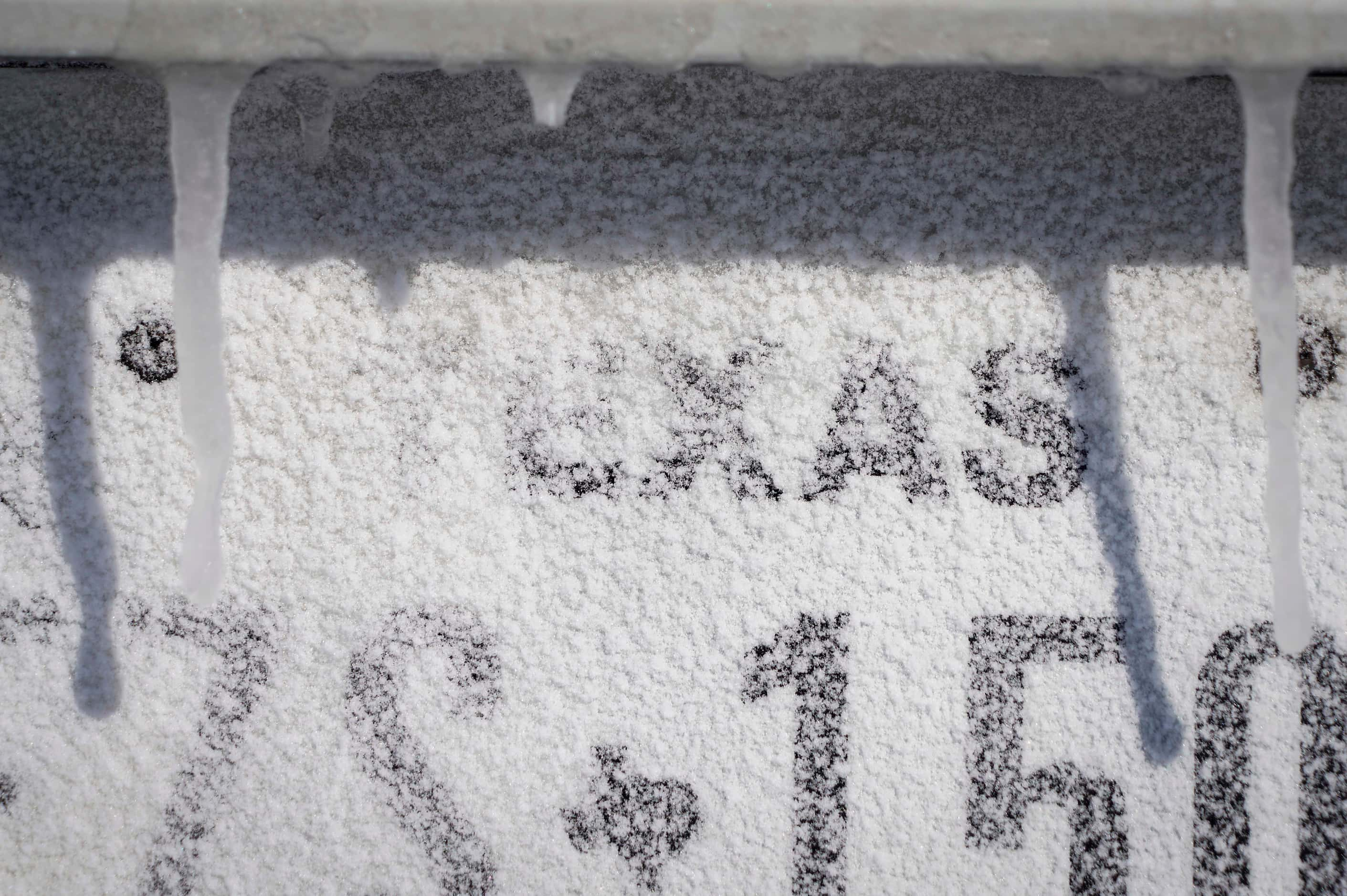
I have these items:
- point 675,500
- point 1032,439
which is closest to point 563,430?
point 675,500

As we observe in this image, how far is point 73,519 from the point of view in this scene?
1.93 feet

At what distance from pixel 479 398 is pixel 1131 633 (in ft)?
1.57

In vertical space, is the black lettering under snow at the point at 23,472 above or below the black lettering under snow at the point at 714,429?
below

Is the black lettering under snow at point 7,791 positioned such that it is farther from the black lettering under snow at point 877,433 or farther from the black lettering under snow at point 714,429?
the black lettering under snow at point 877,433

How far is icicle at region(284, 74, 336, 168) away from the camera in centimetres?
58

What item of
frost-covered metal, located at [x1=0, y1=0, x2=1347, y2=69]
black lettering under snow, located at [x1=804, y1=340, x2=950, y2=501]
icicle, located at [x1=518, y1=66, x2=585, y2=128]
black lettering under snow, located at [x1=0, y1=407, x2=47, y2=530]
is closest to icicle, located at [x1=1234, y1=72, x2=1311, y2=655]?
frost-covered metal, located at [x1=0, y1=0, x2=1347, y2=69]

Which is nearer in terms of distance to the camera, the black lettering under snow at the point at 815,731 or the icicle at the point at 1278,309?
the icicle at the point at 1278,309

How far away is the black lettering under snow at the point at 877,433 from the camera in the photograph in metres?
0.58

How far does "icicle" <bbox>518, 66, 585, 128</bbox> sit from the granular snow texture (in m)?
0.13

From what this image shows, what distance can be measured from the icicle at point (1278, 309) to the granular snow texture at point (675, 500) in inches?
2.0

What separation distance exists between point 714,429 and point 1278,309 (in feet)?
1.15

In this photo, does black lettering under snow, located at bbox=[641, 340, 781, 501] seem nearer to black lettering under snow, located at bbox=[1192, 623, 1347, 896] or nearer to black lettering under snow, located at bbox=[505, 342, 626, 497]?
black lettering under snow, located at bbox=[505, 342, 626, 497]

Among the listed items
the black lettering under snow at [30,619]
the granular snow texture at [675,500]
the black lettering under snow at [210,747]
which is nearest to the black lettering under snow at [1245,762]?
the granular snow texture at [675,500]

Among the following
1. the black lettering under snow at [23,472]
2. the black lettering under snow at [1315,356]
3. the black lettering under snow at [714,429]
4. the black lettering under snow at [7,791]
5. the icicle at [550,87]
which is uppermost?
the icicle at [550,87]
